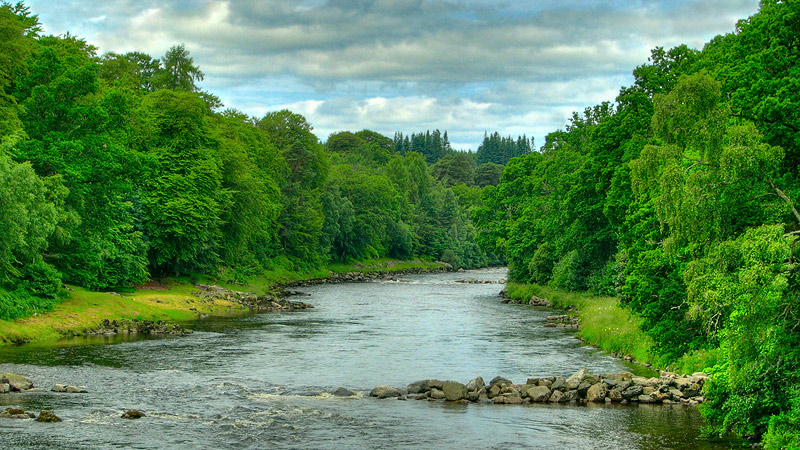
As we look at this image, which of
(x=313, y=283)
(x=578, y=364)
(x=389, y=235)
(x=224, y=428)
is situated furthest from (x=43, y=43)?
(x=389, y=235)

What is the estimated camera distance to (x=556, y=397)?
101ft

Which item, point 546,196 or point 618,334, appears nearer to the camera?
point 618,334

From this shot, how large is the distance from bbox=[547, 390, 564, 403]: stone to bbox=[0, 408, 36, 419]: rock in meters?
20.7

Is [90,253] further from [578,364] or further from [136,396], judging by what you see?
[578,364]

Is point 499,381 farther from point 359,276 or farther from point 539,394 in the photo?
point 359,276

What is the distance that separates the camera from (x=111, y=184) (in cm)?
5088

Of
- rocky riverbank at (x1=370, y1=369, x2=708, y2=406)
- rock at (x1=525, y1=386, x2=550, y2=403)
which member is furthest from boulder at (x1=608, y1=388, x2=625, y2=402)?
rock at (x1=525, y1=386, x2=550, y2=403)

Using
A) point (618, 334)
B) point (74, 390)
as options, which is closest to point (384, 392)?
point (74, 390)

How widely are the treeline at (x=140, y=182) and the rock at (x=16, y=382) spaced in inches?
420

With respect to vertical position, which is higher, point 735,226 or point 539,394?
point 735,226

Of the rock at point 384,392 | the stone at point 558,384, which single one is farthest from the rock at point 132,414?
the stone at point 558,384

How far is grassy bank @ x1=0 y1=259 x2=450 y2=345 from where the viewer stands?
42531 mm

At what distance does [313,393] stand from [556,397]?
10.8 m

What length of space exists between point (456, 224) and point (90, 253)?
119807 mm
